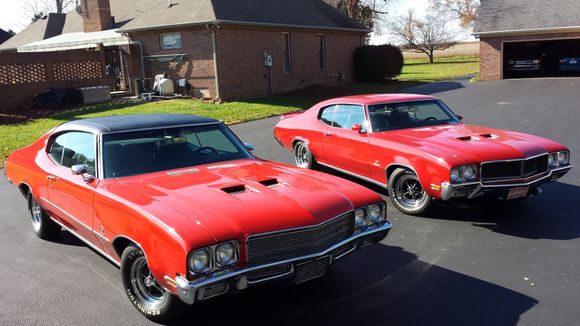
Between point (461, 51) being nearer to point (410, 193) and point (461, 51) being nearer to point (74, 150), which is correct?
point (410, 193)

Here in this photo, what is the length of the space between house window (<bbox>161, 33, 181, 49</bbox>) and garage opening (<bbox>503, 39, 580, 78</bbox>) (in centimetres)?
1770

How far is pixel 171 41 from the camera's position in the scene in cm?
2128

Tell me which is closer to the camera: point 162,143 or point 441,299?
point 441,299

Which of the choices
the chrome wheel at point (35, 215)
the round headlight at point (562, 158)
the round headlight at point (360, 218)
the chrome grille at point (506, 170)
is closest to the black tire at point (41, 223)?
the chrome wheel at point (35, 215)

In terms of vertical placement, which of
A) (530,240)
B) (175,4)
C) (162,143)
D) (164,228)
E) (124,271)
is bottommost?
(530,240)

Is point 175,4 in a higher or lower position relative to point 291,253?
higher

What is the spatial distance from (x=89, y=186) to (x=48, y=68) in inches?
721

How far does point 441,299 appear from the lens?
166 inches

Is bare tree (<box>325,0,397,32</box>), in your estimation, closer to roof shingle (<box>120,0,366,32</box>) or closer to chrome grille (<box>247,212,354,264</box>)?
roof shingle (<box>120,0,366,32</box>)

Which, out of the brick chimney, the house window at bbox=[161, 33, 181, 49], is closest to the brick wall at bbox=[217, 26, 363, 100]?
the house window at bbox=[161, 33, 181, 49]

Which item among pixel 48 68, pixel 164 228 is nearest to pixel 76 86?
pixel 48 68

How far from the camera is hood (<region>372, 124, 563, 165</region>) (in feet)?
19.3

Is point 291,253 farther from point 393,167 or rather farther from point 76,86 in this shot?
point 76,86

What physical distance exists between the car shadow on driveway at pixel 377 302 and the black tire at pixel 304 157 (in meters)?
3.90
